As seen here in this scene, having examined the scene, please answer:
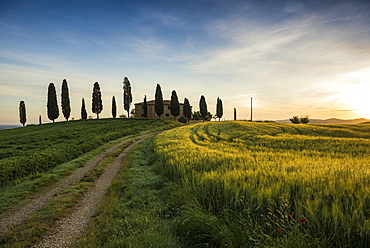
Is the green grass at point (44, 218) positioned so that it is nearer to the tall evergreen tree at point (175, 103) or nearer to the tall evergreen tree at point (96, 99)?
the tall evergreen tree at point (175, 103)

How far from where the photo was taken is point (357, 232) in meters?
2.84

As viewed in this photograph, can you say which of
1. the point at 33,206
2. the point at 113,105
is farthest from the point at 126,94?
the point at 33,206

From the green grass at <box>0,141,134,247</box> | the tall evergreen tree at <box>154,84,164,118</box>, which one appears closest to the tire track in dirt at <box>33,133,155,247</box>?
the green grass at <box>0,141,134,247</box>

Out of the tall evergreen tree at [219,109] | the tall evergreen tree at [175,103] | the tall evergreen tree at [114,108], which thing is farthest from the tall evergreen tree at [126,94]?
the tall evergreen tree at [219,109]

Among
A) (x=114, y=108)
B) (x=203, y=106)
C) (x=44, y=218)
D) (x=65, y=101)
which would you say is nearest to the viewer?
(x=44, y=218)

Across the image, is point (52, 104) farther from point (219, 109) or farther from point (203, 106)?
point (219, 109)

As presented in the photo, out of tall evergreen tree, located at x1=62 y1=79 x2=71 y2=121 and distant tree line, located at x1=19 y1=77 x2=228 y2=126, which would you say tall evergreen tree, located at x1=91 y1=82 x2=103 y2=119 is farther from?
tall evergreen tree, located at x1=62 y1=79 x2=71 y2=121

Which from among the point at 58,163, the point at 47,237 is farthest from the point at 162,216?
the point at 58,163

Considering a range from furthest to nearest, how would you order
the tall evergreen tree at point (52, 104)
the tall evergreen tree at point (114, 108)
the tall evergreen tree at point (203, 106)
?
1. the tall evergreen tree at point (203, 106)
2. the tall evergreen tree at point (114, 108)
3. the tall evergreen tree at point (52, 104)

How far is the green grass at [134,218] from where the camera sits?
4.21 m

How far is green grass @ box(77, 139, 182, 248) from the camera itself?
4.21 m

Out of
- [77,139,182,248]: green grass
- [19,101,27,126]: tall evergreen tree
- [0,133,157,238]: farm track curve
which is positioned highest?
[19,101,27,126]: tall evergreen tree

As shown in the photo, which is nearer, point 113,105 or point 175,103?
point 175,103

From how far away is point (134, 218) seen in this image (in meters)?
5.54
